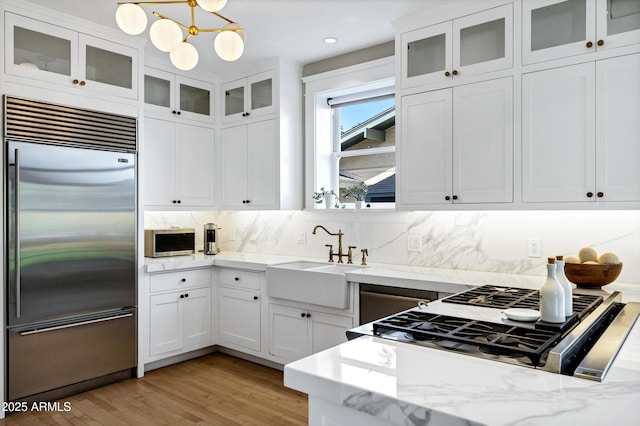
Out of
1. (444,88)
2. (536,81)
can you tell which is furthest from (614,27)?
(444,88)

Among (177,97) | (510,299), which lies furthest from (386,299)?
(177,97)

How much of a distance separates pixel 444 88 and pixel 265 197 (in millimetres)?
1876

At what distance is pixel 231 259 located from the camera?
403 cm

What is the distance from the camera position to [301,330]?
138 inches

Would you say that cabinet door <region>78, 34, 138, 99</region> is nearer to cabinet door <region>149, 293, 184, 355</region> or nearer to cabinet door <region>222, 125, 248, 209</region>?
cabinet door <region>222, 125, 248, 209</region>

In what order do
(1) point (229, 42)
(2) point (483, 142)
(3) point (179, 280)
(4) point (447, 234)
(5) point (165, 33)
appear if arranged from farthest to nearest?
(3) point (179, 280) → (4) point (447, 234) → (2) point (483, 142) → (1) point (229, 42) → (5) point (165, 33)

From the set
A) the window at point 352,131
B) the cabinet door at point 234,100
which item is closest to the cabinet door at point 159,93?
the cabinet door at point 234,100

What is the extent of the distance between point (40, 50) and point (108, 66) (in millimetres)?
472

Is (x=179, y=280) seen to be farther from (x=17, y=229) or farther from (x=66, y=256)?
(x=17, y=229)

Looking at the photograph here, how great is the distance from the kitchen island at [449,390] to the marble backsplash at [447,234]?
1.65 meters

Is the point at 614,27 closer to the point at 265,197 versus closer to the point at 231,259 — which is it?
the point at 265,197

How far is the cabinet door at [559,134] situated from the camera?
253cm

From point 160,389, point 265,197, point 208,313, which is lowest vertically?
point 160,389

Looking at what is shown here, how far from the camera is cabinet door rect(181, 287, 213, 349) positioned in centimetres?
399
